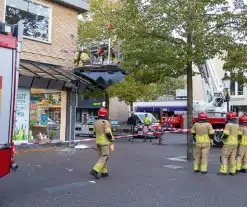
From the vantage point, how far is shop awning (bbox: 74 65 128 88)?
46.0ft

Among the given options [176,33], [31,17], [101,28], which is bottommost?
[176,33]

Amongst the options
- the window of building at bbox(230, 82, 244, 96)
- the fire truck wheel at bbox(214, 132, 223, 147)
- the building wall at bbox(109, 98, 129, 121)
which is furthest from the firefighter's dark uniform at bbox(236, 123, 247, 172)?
the window of building at bbox(230, 82, 244, 96)

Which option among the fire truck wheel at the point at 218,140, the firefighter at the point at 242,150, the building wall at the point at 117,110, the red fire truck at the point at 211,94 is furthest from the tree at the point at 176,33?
the building wall at the point at 117,110

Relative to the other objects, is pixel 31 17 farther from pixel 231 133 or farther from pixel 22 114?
pixel 231 133

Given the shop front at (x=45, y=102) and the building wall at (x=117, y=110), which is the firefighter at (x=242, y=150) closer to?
the shop front at (x=45, y=102)

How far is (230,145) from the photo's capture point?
8734 millimetres

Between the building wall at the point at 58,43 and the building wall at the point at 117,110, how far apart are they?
20090 millimetres

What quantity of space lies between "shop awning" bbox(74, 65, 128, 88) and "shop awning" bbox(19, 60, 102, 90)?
0.22 meters

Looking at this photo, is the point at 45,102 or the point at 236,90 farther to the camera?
the point at 236,90

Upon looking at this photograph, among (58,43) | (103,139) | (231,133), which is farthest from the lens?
(58,43)

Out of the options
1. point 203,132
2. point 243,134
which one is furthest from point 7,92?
point 243,134

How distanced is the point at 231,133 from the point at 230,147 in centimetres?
37

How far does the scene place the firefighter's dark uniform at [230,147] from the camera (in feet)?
28.4

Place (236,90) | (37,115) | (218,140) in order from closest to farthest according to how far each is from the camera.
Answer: (37,115) < (218,140) < (236,90)
